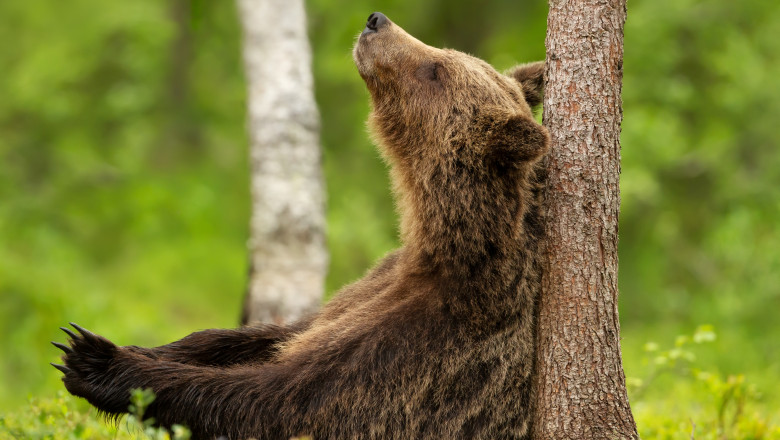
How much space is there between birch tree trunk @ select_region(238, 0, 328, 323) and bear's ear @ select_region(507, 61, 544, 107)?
292 cm

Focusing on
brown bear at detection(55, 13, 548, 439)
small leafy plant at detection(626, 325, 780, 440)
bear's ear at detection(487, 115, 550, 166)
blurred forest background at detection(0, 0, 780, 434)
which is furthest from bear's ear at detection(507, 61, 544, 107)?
blurred forest background at detection(0, 0, 780, 434)

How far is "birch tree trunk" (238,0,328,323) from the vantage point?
6723mm

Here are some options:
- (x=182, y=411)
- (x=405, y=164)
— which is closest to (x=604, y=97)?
(x=405, y=164)

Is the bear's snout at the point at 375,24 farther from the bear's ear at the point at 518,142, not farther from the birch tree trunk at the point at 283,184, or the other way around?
the birch tree trunk at the point at 283,184

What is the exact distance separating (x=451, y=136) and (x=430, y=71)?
1.34 feet

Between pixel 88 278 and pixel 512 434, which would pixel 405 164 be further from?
pixel 88 278

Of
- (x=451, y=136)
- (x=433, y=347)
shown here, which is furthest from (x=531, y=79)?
(x=433, y=347)

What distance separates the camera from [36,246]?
37.1 ft

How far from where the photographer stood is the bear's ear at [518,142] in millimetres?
3463

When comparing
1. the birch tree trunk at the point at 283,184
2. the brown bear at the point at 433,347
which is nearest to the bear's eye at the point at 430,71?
the brown bear at the point at 433,347

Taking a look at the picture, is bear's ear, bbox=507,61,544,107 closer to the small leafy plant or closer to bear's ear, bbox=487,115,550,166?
bear's ear, bbox=487,115,550,166

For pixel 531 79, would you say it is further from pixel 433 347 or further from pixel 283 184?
pixel 283 184

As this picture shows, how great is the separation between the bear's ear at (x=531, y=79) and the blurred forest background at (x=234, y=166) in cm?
528

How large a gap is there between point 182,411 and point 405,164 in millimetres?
1544
